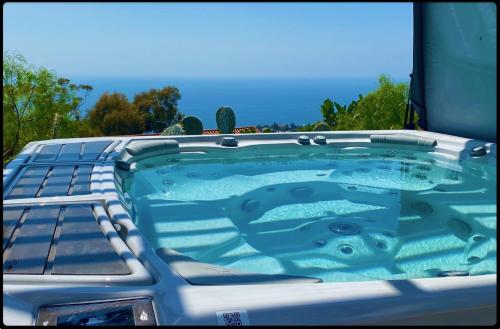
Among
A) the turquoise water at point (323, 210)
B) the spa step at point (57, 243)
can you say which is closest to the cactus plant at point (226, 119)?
the turquoise water at point (323, 210)

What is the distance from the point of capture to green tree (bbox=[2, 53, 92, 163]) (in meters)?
5.99

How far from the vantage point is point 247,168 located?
416 cm

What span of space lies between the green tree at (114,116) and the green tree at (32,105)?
403cm

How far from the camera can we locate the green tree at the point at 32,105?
5988mm

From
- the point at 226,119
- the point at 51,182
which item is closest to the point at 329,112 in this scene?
the point at 226,119

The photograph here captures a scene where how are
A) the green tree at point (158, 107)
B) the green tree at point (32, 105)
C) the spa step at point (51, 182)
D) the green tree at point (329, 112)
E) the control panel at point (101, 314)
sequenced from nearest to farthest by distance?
1. the control panel at point (101, 314)
2. the spa step at point (51, 182)
3. the green tree at point (32, 105)
4. the green tree at point (329, 112)
5. the green tree at point (158, 107)

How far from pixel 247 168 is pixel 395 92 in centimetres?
398

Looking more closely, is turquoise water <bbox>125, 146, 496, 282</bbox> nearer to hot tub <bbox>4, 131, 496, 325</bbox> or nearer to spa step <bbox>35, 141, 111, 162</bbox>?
hot tub <bbox>4, 131, 496, 325</bbox>

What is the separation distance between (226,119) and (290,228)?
11.6 ft

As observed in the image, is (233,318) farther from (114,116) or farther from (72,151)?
(114,116)

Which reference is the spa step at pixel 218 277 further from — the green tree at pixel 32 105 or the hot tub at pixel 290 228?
the green tree at pixel 32 105

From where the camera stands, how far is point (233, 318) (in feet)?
4.08

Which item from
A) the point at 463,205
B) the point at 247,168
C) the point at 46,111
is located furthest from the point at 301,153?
the point at 46,111

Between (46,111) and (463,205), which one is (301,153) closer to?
(463,205)
